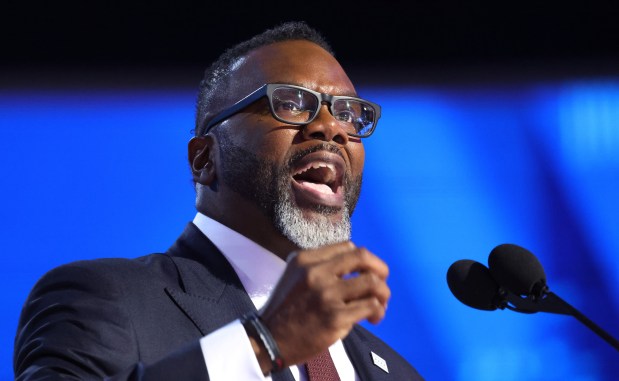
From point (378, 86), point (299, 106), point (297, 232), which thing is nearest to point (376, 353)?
point (297, 232)

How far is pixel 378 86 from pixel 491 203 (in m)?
0.55

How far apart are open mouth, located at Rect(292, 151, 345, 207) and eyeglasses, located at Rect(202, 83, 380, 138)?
0.30 feet

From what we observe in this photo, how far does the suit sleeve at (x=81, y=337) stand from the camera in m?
1.24

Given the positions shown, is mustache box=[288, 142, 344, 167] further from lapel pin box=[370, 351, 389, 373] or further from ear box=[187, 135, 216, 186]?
lapel pin box=[370, 351, 389, 373]

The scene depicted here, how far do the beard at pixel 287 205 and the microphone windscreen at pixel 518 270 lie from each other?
1.41 feet

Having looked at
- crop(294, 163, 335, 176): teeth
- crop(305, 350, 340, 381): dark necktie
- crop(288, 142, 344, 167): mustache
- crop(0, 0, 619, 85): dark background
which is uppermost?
crop(0, 0, 619, 85): dark background

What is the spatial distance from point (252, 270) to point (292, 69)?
1.66ft

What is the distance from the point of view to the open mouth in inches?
75.3

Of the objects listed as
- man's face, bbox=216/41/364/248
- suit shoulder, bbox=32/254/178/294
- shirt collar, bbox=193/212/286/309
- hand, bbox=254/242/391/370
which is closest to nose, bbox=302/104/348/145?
man's face, bbox=216/41/364/248

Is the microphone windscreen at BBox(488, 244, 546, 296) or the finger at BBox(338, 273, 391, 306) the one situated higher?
the microphone windscreen at BBox(488, 244, 546, 296)

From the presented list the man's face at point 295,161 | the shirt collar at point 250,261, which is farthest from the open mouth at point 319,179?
the shirt collar at point 250,261

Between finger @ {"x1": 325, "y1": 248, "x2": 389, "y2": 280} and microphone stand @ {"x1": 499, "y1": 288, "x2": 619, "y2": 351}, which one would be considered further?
microphone stand @ {"x1": 499, "y1": 288, "x2": 619, "y2": 351}

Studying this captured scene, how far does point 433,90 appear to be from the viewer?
9.62 ft

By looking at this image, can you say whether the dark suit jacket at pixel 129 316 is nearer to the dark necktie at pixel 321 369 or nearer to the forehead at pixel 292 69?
the dark necktie at pixel 321 369
